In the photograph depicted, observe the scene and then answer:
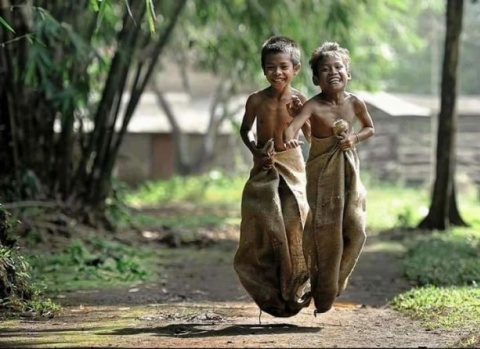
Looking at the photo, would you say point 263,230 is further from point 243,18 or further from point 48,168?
point 243,18

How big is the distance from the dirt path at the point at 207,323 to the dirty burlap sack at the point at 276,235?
0.21m

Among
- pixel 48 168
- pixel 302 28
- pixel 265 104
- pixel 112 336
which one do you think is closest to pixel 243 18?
pixel 302 28

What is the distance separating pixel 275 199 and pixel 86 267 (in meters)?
4.01

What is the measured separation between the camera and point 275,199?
6023 millimetres

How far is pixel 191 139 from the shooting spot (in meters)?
30.8

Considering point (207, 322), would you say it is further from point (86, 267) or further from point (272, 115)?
point (86, 267)

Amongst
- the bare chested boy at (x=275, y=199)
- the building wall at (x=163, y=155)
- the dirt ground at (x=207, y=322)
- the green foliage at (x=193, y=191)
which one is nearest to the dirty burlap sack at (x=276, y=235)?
the bare chested boy at (x=275, y=199)

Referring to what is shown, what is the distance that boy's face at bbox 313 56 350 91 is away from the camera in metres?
5.91

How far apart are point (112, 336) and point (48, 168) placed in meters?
7.80

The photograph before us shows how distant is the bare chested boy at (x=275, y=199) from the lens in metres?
6.04

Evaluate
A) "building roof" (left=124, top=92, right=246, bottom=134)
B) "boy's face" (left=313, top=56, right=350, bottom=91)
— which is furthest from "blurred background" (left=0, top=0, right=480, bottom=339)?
"building roof" (left=124, top=92, right=246, bottom=134)

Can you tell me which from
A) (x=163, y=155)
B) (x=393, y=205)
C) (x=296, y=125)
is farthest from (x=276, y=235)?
(x=163, y=155)

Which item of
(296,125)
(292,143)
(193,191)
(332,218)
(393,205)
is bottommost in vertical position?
(193,191)

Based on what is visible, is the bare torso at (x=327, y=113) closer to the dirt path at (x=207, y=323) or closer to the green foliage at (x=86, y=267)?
the dirt path at (x=207, y=323)
